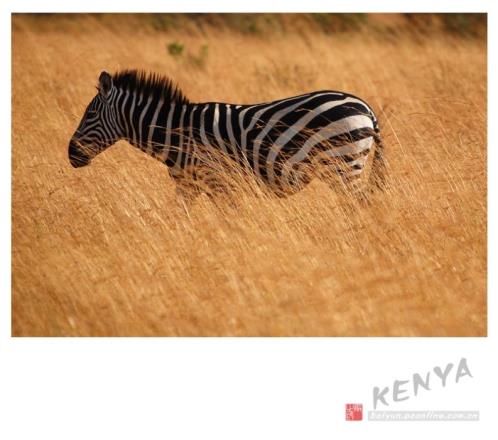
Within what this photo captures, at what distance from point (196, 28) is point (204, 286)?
9.44 m

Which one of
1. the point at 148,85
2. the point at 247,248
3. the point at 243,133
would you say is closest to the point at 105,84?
the point at 148,85

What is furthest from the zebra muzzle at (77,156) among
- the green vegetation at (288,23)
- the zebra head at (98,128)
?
the green vegetation at (288,23)

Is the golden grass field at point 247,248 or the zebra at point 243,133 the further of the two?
the zebra at point 243,133

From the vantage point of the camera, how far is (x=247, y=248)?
15.7 ft

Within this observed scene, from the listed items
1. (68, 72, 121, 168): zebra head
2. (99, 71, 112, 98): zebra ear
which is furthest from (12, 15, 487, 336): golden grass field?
(99, 71, 112, 98): zebra ear

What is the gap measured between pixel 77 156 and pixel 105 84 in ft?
2.41

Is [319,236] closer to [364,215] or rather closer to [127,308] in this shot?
[364,215]

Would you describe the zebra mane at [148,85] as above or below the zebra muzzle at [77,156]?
above

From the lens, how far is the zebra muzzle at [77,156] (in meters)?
6.03
